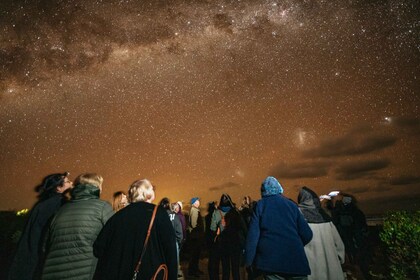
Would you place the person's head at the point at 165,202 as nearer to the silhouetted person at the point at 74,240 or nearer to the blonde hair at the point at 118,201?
the blonde hair at the point at 118,201

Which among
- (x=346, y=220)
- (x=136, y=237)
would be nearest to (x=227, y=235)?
(x=346, y=220)

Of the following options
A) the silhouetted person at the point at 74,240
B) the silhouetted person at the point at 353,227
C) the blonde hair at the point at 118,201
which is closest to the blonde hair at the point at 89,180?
the silhouetted person at the point at 74,240

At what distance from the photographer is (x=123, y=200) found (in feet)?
19.7

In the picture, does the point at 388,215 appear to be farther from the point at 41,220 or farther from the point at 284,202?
the point at 41,220

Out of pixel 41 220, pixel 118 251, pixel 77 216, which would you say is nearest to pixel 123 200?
pixel 41 220

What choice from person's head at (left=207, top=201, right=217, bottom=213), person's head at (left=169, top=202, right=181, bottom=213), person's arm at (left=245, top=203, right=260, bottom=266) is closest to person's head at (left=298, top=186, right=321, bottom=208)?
person's arm at (left=245, top=203, right=260, bottom=266)

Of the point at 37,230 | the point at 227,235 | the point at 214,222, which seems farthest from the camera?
the point at 214,222

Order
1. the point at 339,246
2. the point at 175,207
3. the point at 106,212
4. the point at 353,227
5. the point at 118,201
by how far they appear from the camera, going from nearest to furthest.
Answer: the point at 106,212 → the point at 339,246 → the point at 118,201 → the point at 175,207 → the point at 353,227

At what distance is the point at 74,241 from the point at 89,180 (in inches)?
27.7

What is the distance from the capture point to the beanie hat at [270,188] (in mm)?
3818

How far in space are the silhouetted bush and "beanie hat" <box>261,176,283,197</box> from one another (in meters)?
2.47

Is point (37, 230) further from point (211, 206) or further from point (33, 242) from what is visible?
point (211, 206)

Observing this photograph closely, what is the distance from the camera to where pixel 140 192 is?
3.06 m

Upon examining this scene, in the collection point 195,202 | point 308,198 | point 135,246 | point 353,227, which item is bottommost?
point 353,227
